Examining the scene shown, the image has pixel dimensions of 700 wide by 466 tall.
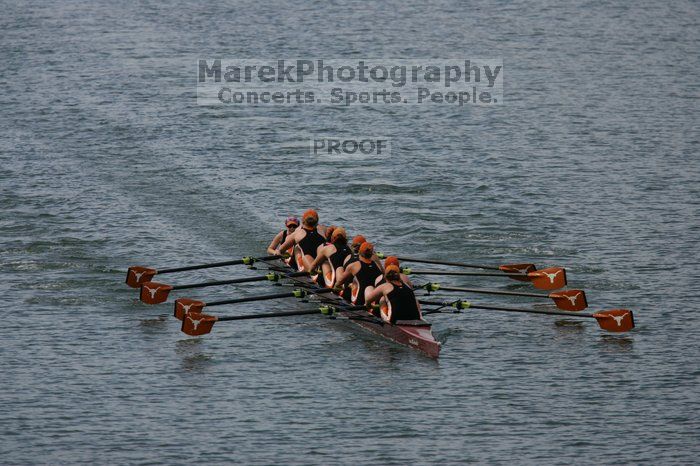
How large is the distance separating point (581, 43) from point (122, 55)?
29.3 m

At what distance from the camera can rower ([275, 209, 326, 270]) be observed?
4188cm

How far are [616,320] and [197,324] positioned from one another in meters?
12.7

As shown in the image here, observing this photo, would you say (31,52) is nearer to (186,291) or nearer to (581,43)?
(581,43)

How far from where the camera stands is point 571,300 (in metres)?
39.0

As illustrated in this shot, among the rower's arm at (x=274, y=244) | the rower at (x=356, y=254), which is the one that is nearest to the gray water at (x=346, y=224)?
the rower's arm at (x=274, y=244)

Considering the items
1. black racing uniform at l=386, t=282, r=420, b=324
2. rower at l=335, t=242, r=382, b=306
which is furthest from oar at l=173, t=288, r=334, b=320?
black racing uniform at l=386, t=282, r=420, b=324

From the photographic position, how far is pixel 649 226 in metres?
49.5

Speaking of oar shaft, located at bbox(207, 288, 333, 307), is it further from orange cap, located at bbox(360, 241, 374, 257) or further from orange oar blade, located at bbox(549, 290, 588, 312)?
orange oar blade, located at bbox(549, 290, 588, 312)

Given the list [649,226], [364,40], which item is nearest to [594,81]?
[364,40]

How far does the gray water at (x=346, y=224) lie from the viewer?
32.9m

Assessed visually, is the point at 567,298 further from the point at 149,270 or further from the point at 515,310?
the point at 149,270

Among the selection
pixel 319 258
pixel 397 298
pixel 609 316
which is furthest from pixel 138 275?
pixel 609 316

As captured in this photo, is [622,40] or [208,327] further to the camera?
[622,40]

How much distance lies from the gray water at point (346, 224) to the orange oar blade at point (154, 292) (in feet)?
1.62
